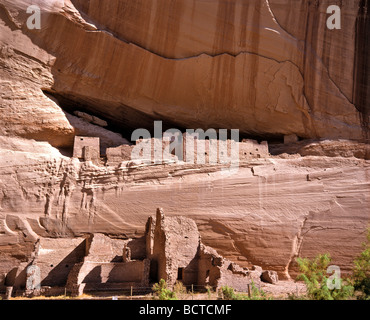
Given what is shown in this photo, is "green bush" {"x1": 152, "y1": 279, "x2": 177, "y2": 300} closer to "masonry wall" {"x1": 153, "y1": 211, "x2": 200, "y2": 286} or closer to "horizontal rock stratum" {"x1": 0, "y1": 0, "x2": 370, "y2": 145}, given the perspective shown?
"masonry wall" {"x1": 153, "y1": 211, "x2": 200, "y2": 286}

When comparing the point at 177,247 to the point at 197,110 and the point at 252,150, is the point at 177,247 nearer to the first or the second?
the point at 252,150

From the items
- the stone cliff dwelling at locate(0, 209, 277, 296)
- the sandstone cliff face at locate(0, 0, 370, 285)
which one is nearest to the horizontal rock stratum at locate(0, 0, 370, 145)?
the sandstone cliff face at locate(0, 0, 370, 285)

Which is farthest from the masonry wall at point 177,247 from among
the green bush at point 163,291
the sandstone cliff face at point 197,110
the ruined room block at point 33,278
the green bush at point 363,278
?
the green bush at point 363,278

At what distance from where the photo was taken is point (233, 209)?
16.5 metres

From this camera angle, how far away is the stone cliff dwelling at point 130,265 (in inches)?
537

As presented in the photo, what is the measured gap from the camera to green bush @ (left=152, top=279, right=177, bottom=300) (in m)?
10.8

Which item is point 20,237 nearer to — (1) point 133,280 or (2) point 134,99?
(1) point 133,280

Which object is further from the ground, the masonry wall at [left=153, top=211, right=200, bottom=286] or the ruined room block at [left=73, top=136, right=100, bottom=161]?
the ruined room block at [left=73, top=136, right=100, bottom=161]

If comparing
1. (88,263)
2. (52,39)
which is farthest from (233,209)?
(52,39)

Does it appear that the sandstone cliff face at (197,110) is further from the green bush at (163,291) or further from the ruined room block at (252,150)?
the green bush at (163,291)

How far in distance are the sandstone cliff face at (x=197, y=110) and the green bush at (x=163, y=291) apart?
11.8ft

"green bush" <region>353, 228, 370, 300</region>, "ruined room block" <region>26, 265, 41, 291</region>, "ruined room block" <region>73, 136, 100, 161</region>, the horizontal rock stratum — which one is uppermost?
the horizontal rock stratum

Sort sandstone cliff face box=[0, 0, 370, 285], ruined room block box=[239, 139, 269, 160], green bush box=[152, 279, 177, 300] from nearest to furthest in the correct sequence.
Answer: green bush box=[152, 279, 177, 300] < sandstone cliff face box=[0, 0, 370, 285] < ruined room block box=[239, 139, 269, 160]

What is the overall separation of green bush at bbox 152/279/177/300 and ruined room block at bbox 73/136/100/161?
20.6 ft
